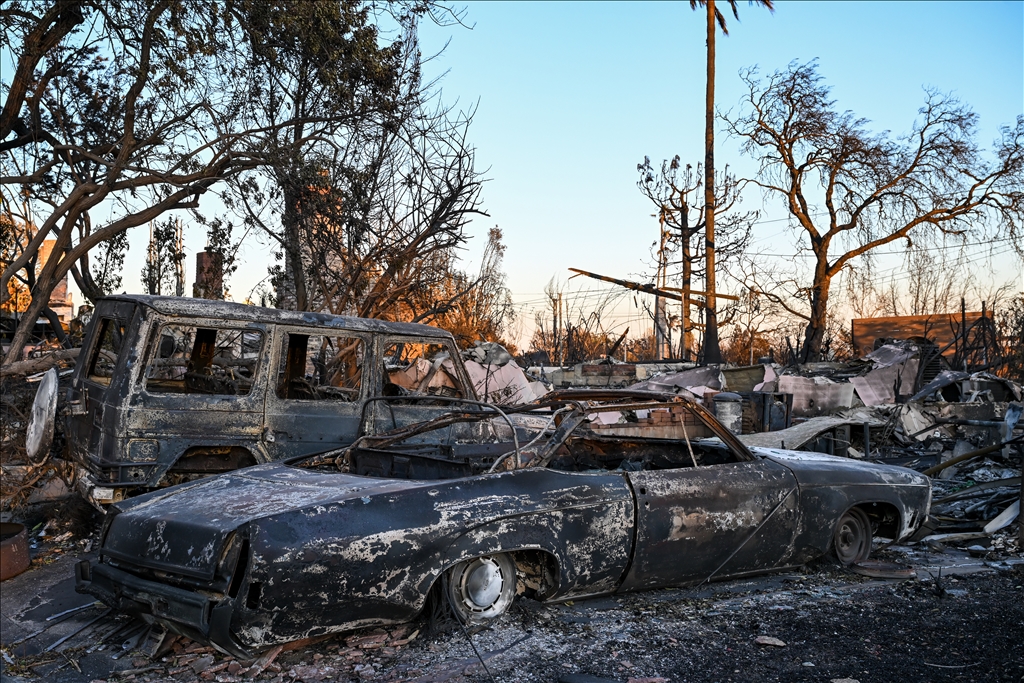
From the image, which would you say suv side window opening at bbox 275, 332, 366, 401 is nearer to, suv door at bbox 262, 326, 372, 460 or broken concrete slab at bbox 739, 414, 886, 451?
suv door at bbox 262, 326, 372, 460

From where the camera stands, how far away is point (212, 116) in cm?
1138

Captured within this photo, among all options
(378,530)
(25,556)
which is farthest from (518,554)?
(25,556)

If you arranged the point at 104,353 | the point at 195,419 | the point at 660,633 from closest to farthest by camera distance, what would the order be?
the point at 660,633 → the point at 195,419 → the point at 104,353

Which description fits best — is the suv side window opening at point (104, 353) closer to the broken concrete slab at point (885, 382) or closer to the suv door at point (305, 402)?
the suv door at point (305, 402)

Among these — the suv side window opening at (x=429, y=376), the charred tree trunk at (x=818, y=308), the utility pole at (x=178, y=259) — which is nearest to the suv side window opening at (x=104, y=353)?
the suv side window opening at (x=429, y=376)

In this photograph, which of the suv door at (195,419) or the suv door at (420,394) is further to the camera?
the suv door at (420,394)

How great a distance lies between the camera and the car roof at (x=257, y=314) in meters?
5.78

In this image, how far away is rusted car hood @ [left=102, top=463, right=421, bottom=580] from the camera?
3463 millimetres

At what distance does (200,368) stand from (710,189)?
53.7 ft

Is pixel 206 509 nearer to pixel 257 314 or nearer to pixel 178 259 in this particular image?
pixel 257 314

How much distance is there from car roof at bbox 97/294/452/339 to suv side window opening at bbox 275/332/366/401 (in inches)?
5.2

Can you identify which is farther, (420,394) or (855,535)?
(420,394)

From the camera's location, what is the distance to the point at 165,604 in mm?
3453

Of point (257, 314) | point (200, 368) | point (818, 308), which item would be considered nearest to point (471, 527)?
point (257, 314)
